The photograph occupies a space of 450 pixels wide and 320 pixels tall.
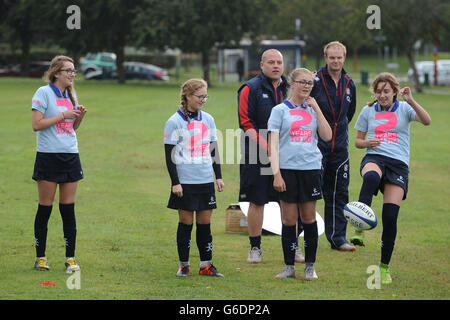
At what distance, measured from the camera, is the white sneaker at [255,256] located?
830 cm

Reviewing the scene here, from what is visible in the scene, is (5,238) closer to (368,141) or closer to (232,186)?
(368,141)

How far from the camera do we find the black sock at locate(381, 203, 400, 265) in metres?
7.37

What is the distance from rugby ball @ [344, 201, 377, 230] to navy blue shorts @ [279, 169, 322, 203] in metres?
0.45

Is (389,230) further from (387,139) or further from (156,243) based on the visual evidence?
(156,243)

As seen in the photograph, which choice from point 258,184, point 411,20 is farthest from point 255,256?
point 411,20

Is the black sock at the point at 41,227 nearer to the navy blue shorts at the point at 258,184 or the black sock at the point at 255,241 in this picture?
the navy blue shorts at the point at 258,184

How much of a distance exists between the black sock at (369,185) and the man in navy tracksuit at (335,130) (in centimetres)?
133

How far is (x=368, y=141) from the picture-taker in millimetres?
7840

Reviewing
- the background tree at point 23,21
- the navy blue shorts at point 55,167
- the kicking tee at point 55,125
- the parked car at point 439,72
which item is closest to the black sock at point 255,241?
the navy blue shorts at point 55,167

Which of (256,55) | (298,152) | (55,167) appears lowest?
(55,167)

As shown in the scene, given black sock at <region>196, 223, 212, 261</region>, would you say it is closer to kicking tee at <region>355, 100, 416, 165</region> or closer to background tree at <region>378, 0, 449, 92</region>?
kicking tee at <region>355, 100, 416, 165</region>

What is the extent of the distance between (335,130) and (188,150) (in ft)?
7.30

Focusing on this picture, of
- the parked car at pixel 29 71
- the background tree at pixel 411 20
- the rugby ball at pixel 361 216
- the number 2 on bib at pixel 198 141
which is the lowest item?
the rugby ball at pixel 361 216

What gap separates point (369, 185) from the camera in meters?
7.63
